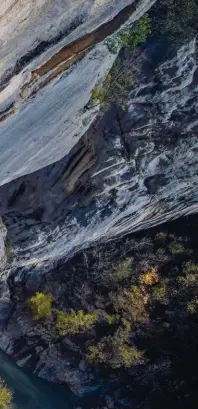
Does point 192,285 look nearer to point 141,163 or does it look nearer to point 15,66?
point 141,163

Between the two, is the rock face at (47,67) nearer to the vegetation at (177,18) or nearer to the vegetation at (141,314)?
the vegetation at (177,18)

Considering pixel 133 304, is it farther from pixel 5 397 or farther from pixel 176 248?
pixel 5 397

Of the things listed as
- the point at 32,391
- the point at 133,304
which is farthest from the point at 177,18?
the point at 32,391

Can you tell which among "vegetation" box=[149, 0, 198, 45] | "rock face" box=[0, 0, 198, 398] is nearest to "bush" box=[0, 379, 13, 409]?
"rock face" box=[0, 0, 198, 398]

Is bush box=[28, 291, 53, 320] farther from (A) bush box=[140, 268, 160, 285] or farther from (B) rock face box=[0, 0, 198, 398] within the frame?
(A) bush box=[140, 268, 160, 285]

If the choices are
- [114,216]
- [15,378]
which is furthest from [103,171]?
[15,378]

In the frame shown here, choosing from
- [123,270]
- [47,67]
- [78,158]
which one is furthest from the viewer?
[123,270]
